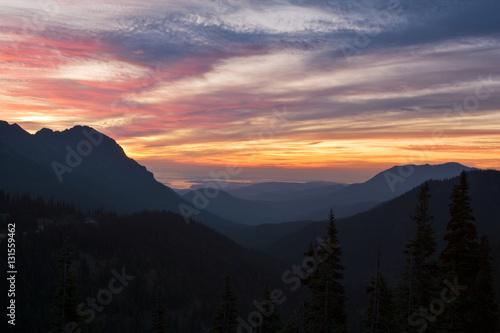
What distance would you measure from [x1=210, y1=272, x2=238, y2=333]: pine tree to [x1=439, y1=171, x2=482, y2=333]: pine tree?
20588 millimetres

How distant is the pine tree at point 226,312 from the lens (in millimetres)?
39719

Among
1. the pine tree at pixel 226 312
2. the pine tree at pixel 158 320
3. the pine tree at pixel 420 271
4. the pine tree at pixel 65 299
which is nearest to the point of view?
the pine tree at pixel 420 271

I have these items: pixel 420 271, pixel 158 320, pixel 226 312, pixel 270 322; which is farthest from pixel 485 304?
pixel 158 320

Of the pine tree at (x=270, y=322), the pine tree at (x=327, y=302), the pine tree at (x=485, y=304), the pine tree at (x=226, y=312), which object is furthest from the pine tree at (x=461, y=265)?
the pine tree at (x=226, y=312)

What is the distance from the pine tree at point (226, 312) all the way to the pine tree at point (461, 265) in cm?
2059

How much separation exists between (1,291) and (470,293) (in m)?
169

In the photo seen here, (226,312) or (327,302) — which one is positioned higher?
(327,302)

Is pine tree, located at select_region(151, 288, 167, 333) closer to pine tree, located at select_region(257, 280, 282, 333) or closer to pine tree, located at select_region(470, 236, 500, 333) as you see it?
pine tree, located at select_region(257, 280, 282, 333)

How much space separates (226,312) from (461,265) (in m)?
23.6

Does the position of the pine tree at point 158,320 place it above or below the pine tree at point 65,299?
below

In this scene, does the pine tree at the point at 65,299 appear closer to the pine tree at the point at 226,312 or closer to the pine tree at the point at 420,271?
the pine tree at the point at 226,312

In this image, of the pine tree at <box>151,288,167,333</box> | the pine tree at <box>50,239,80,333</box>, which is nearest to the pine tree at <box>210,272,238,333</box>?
the pine tree at <box>151,288,167,333</box>

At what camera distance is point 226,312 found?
131 ft

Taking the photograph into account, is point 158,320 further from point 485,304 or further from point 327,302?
point 485,304
